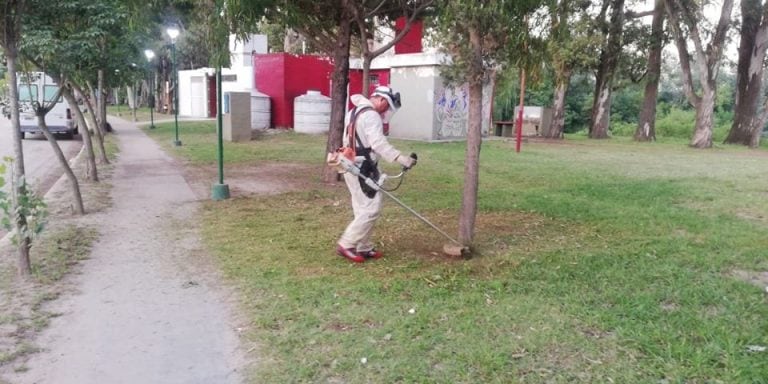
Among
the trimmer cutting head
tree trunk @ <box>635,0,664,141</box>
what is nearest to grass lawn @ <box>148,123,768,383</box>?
the trimmer cutting head

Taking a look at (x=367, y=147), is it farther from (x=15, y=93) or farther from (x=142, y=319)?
(x=15, y=93)

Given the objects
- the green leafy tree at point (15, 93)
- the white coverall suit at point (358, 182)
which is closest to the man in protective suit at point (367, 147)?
the white coverall suit at point (358, 182)

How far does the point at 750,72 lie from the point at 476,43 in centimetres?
2033

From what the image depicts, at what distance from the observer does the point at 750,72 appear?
2130 cm

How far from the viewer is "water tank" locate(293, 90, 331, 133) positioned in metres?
22.5

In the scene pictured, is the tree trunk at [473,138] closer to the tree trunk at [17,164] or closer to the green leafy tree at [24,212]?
the green leafy tree at [24,212]

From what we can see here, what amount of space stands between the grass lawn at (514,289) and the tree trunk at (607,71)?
1546cm

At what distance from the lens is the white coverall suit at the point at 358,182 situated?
518cm

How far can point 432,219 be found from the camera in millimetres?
7516

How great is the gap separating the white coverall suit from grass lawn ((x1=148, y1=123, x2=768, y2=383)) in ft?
0.83

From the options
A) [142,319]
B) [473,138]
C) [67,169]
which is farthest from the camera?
[67,169]

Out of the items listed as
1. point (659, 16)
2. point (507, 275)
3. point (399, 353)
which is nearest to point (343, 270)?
point (507, 275)

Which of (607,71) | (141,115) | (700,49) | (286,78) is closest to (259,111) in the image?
(286,78)

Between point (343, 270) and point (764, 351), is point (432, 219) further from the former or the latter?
point (764, 351)
